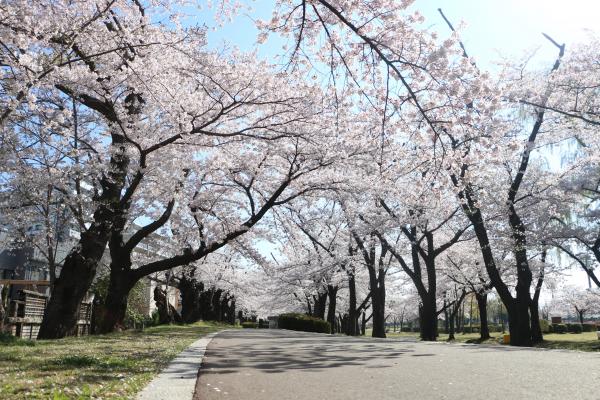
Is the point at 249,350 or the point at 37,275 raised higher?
the point at 37,275

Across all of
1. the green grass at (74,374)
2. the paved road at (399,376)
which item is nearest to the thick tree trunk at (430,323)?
the paved road at (399,376)

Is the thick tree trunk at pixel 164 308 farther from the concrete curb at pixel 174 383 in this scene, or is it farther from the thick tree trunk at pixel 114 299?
the concrete curb at pixel 174 383

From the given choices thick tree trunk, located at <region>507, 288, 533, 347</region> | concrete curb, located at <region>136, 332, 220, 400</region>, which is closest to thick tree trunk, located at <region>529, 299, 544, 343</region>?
thick tree trunk, located at <region>507, 288, 533, 347</region>

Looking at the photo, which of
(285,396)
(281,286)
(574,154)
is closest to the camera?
(285,396)

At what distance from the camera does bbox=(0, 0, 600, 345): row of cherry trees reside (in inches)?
304

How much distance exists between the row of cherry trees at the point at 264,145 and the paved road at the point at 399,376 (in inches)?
135

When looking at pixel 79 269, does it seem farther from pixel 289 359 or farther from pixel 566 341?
pixel 566 341

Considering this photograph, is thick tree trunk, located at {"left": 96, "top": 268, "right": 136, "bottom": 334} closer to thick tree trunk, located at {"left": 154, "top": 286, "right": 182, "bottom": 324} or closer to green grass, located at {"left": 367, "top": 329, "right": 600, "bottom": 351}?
green grass, located at {"left": 367, "top": 329, "right": 600, "bottom": 351}

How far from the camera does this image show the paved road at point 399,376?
15.8 feet

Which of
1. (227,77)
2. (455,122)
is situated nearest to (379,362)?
(455,122)

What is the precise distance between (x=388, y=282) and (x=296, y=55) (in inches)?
1465

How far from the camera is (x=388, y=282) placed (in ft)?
138

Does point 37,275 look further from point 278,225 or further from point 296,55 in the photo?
point 296,55

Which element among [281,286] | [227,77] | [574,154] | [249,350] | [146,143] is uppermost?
[574,154]
